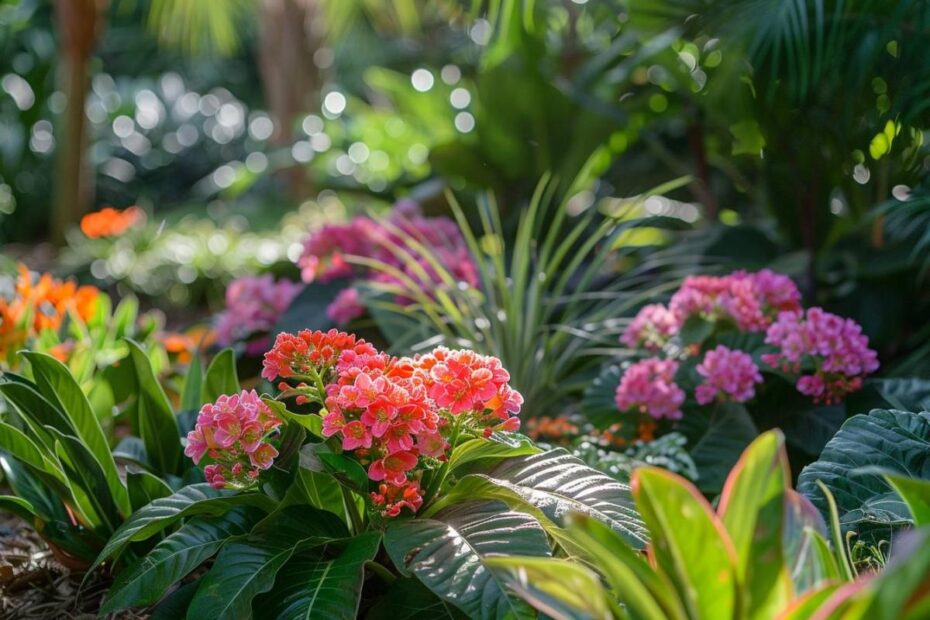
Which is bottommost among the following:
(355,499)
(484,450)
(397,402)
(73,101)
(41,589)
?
(41,589)

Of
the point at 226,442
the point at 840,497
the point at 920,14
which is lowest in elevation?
the point at 840,497

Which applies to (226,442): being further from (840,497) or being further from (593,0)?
(593,0)

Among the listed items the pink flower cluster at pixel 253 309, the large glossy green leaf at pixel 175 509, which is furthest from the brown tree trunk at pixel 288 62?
the large glossy green leaf at pixel 175 509

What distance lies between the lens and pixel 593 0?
367 cm

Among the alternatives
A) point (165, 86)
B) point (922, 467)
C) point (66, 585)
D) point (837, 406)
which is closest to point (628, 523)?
point (922, 467)

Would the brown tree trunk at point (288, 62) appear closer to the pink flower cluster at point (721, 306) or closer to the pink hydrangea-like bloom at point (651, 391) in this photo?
the pink flower cluster at point (721, 306)

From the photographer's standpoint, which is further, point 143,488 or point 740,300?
point 740,300

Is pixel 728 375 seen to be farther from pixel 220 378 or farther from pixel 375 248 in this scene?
pixel 375 248

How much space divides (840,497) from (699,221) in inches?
97.0

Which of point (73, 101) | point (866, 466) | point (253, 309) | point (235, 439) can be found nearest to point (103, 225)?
point (73, 101)

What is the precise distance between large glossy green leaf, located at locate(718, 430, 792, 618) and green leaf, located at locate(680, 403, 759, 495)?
3.19 ft

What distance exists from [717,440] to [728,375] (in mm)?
155

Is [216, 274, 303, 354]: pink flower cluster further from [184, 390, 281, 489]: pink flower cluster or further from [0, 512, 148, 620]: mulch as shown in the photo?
[184, 390, 281, 489]: pink flower cluster

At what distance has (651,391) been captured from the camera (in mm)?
2178
